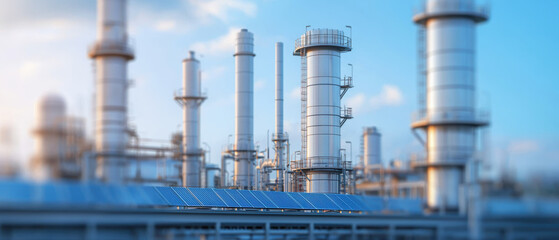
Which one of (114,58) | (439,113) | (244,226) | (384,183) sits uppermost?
(114,58)

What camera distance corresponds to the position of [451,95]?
34562mm

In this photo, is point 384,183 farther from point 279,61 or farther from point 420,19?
point 279,61

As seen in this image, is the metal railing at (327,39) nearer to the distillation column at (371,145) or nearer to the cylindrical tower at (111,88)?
the distillation column at (371,145)

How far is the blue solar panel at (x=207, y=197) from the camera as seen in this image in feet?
161

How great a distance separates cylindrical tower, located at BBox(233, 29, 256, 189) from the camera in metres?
63.5

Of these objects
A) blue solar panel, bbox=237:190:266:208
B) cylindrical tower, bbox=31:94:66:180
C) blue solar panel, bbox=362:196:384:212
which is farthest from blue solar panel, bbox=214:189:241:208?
cylindrical tower, bbox=31:94:66:180

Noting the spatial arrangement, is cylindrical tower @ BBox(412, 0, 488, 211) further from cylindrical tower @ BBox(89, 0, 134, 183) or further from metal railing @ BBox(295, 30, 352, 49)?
metal railing @ BBox(295, 30, 352, 49)

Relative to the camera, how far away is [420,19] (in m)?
35.7

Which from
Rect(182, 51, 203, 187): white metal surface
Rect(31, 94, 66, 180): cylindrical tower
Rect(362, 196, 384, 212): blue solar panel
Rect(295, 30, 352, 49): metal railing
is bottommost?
Rect(362, 196, 384, 212): blue solar panel

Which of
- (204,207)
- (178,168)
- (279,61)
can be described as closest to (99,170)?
(204,207)

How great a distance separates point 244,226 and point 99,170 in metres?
12.1

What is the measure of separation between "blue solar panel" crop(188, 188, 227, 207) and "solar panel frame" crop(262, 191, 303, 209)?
4.31 m

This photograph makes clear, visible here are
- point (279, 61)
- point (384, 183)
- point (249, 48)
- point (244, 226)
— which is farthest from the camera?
point (279, 61)

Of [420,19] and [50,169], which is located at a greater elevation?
[420,19]
